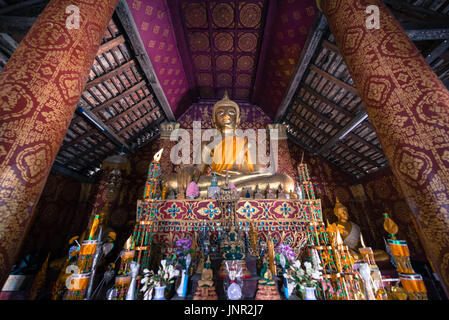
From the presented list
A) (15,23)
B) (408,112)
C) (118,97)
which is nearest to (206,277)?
(408,112)

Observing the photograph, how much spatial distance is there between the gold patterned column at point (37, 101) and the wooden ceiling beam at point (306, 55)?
366 centimetres

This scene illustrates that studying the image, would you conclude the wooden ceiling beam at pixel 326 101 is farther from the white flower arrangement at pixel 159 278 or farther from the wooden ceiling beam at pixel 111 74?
the white flower arrangement at pixel 159 278

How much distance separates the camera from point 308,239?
314 centimetres

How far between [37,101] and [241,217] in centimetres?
296

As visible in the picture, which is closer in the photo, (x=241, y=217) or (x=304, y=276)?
(x=304, y=276)

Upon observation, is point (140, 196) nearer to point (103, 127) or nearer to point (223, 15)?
point (103, 127)

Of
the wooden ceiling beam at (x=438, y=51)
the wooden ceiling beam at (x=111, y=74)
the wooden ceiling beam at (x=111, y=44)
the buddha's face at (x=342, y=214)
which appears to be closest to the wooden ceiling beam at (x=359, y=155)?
the buddha's face at (x=342, y=214)

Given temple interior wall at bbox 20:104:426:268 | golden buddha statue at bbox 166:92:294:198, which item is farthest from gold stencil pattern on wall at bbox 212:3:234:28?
temple interior wall at bbox 20:104:426:268

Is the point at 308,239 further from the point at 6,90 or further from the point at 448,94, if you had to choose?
the point at 6,90

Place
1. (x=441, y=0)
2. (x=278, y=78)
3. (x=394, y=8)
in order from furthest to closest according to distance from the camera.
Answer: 1. (x=278, y=78)
2. (x=394, y=8)
3. (x=441, y=0)

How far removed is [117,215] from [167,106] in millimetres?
3636

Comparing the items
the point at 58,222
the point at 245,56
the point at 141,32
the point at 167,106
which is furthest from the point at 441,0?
the point at 58,222

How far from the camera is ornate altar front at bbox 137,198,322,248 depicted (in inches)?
126

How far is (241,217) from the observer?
10.8 feet
